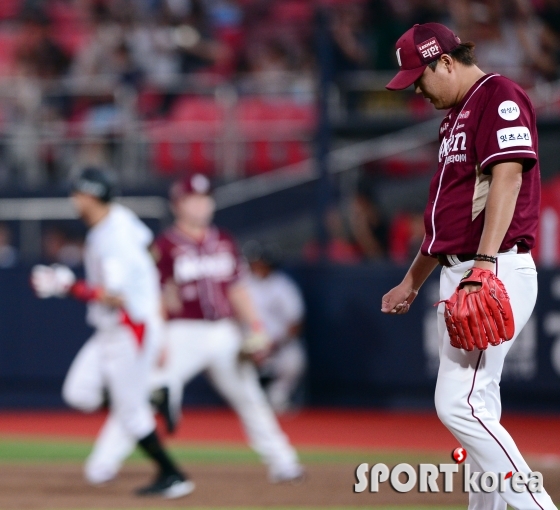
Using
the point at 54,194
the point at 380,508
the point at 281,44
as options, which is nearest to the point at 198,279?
the point at 380,508

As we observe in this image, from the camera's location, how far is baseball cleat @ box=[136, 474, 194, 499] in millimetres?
6879

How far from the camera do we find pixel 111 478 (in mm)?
7465

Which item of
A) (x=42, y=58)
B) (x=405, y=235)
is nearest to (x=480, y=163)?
(x=405, y=235)

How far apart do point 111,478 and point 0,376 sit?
17.3ft

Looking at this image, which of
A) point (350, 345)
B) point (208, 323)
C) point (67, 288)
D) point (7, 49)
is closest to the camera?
point (67, 288)

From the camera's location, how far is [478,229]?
4281 millimetres

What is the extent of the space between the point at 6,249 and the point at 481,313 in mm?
9614

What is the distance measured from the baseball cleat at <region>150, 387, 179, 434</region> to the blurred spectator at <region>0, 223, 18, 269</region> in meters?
5.56

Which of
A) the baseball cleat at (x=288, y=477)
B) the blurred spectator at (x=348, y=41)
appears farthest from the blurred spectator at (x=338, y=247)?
the baseball cleat at (x=288, y=477)

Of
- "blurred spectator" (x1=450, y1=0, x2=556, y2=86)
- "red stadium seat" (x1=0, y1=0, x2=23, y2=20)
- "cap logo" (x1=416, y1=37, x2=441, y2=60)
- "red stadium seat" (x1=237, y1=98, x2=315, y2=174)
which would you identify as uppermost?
"red stadium seat" (x1=0, y1=0, x2=23, y2=20)

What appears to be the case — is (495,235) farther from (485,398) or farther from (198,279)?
(198,279)

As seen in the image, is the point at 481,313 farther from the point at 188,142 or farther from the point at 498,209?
the point at 188,142

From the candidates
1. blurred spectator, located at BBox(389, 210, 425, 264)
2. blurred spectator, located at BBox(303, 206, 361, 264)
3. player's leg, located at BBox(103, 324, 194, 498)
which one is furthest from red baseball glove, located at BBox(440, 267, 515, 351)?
blurred spectator, located at BBox(303, 206, 361, 264)

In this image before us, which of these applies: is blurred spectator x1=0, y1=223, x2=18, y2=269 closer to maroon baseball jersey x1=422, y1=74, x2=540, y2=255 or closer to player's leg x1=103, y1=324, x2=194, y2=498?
player's leg x1=103, y1=324, x2=194, y2=498
